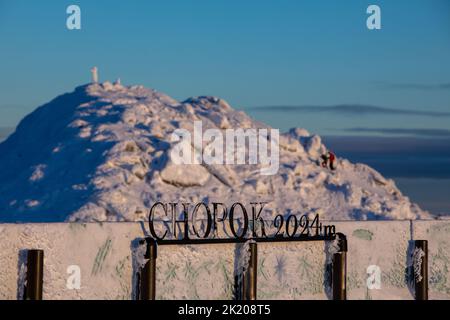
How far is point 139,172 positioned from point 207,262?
22408 millimetres

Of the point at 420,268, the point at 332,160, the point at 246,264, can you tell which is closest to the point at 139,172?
the point at 332,160

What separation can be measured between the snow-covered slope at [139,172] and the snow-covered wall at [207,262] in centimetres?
1701

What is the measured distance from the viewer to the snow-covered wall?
1575 centimetres

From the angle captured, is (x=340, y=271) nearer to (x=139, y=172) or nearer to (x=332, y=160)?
(x=139, y=172)

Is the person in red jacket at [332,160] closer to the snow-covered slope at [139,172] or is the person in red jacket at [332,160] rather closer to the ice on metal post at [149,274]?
the snow-covered slope at [139,172]

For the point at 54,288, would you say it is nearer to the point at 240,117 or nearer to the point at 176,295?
the point at 176,295

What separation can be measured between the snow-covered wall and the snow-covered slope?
1701 centimetres

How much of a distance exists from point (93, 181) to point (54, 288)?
2262cm

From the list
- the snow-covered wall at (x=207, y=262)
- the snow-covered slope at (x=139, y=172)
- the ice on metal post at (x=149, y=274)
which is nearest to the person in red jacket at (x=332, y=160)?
the snow-covered slope at (x=139, y=172)

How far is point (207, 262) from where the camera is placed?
17094mm

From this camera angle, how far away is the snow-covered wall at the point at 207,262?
51.7 ft

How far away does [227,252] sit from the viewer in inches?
680

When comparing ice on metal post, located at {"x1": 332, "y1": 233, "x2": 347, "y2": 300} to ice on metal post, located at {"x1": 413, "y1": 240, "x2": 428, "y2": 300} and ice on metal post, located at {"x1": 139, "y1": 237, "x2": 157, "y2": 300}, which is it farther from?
ice on metal post, located at {"x1": 139, "y1": 237, "x2": 157, "y2": 300}

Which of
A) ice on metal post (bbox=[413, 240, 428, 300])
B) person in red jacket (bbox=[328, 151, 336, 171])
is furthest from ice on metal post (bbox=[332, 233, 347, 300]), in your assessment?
person in red jacket (bbox=[328, 151, 336, 171])
